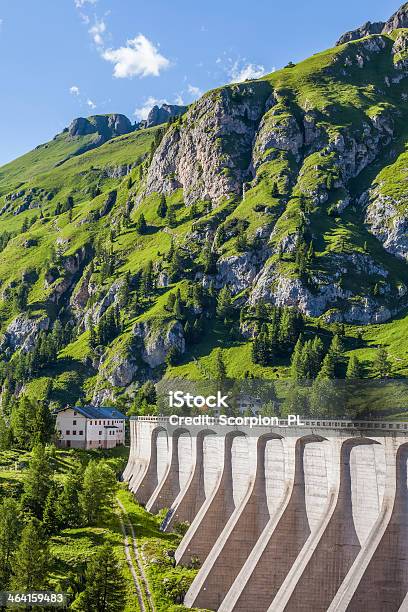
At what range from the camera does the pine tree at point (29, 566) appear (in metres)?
63.1

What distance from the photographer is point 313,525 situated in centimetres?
6469

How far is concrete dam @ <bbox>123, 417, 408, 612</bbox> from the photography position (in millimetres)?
52125

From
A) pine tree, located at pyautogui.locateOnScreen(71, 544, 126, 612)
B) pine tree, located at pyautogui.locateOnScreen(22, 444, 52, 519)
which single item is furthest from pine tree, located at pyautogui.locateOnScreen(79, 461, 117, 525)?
pine tree, located at pyautogui.locateOnScreen(71, 544, 126, 612)

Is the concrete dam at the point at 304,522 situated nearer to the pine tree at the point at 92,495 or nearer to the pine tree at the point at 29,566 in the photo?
the pine tree at the point at 29,566

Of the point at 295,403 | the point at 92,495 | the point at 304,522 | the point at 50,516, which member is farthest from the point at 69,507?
the point at 295,403

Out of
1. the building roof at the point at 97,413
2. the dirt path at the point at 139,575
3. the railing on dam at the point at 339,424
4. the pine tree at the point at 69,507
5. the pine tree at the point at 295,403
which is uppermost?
the building roof at the point at 97,413

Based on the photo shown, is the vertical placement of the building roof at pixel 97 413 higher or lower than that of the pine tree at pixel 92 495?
higher

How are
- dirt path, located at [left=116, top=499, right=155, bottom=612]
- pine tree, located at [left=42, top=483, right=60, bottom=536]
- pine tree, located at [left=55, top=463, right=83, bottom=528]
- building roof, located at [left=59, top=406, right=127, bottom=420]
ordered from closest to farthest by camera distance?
dirt path, located at [left=116, top=499, right=155, bottom=612], pine tree, located at [left=42, top=483, right=60, bottom=536], pine tree, located at [left=55, top=463, right=83, bottom=528], building roof, located at [left=59, top=406, right=127, bottom=420]

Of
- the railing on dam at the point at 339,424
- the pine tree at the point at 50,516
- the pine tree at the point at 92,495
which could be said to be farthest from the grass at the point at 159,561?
the railing on dam at the point at 339,424

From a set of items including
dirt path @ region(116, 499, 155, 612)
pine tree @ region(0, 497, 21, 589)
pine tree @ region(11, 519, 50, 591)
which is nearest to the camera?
pine tree @ region(11, 519, 50, 591)

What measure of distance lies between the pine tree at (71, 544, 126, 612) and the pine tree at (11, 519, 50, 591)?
4.19 meters

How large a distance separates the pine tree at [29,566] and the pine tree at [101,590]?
13.7ft

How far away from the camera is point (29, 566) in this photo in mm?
64312

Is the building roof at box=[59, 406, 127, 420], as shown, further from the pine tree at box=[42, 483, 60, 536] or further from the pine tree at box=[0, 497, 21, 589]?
the pine tree at box=[0, 497, 21, 589]
